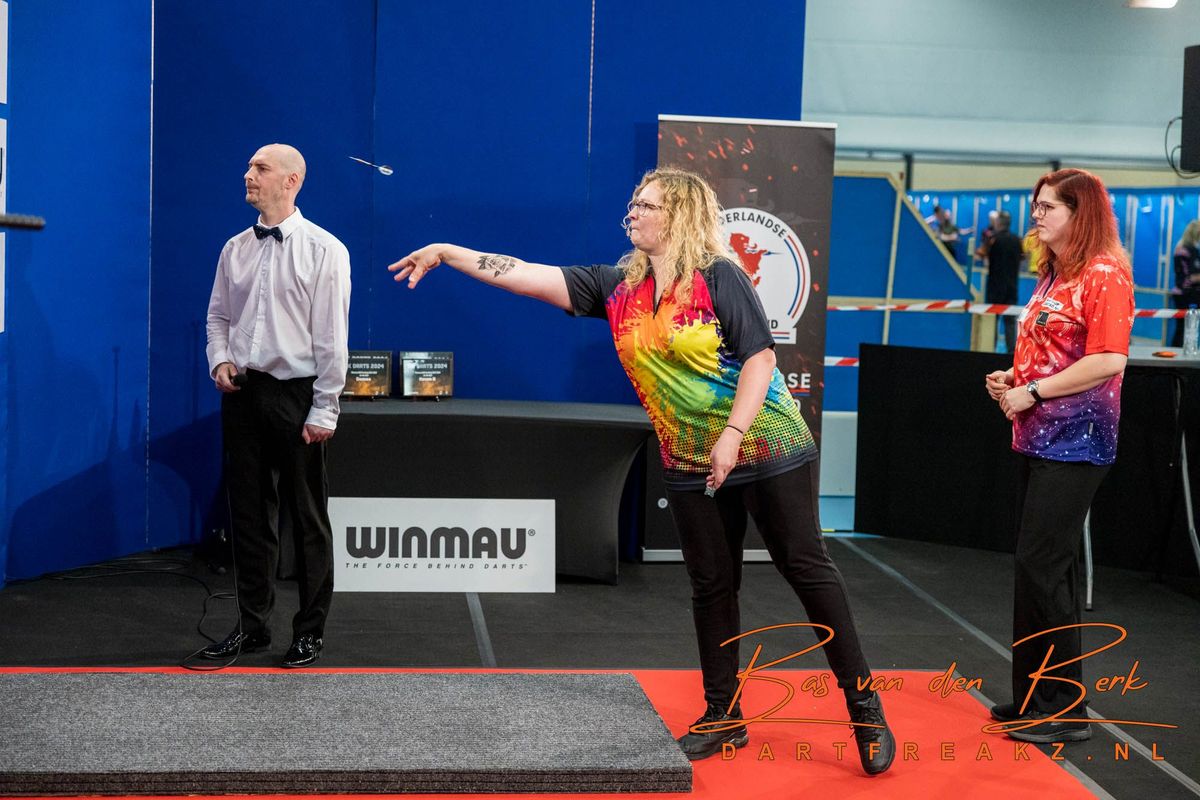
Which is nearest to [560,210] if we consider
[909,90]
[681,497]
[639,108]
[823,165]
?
[639,108]

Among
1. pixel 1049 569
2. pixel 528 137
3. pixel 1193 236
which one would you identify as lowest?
pixel 1049 569

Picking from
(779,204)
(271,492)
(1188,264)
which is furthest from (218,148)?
(1188,264)

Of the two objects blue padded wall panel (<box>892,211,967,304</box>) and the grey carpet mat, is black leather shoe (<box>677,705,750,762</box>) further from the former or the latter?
blue padded wall panel (<box>892,211,967,304</box>)

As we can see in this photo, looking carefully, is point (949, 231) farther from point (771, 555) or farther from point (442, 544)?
point (771, 555)

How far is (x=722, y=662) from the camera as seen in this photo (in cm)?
319

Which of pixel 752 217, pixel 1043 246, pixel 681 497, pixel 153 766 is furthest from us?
pixel 752 217

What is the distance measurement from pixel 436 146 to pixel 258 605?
240 centimetres

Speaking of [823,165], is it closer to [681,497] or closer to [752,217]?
[752,217]

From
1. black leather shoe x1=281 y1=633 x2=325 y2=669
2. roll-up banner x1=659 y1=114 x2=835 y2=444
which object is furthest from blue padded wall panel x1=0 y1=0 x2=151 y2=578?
roll-up banner x1=659 y1=114 x2=835 y2=444

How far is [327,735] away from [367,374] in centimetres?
255

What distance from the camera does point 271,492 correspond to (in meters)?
4.04

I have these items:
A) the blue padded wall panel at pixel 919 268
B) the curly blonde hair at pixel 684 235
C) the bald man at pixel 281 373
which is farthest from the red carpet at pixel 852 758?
the blue padded wall panel at pixel 919 268

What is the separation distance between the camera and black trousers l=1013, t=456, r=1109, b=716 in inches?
131

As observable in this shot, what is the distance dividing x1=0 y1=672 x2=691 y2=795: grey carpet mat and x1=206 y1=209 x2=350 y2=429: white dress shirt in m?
0.91
